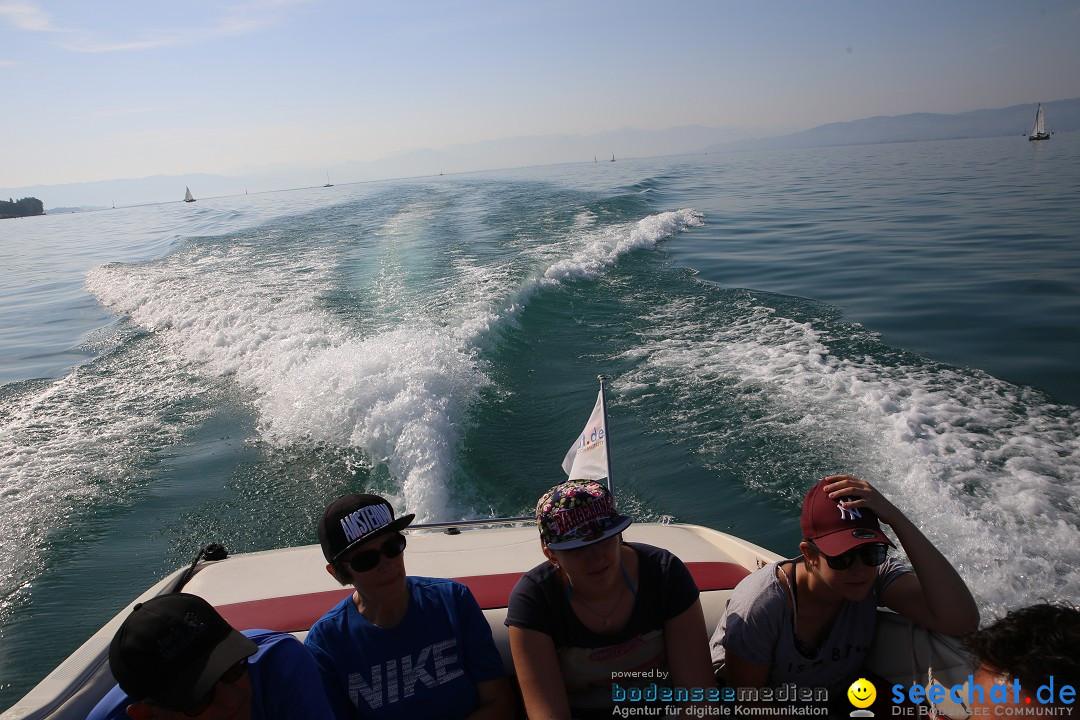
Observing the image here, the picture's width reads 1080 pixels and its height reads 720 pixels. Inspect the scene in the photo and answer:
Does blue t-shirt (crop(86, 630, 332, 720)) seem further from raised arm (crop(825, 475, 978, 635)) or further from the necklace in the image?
raised arm (crop(825, 475, 978, 635))

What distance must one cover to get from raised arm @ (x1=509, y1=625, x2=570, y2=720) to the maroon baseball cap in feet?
3.05

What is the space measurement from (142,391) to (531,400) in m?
4.80

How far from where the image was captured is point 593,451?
152 inches

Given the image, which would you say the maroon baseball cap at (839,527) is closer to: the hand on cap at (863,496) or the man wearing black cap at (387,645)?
the hand on cap at (863,496)

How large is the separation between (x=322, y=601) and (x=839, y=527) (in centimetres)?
211

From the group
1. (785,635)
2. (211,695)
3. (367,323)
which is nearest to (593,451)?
(785,635)

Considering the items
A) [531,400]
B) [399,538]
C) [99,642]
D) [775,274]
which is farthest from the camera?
Answer: [775,274]

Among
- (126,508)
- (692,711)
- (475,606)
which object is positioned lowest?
(126,508)

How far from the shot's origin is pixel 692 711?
7.03 feet

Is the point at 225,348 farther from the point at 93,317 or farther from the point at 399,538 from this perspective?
the point at 399,538

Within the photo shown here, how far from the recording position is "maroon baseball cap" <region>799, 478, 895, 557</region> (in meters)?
2.05

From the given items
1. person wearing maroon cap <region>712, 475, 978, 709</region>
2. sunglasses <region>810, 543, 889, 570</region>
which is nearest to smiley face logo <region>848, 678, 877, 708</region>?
person wearing maroon cap <region>712, 475, 978, 709</region>

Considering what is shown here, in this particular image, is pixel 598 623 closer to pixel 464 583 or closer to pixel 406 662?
pixel 406 662

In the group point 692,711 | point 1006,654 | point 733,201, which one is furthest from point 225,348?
point 733,201
